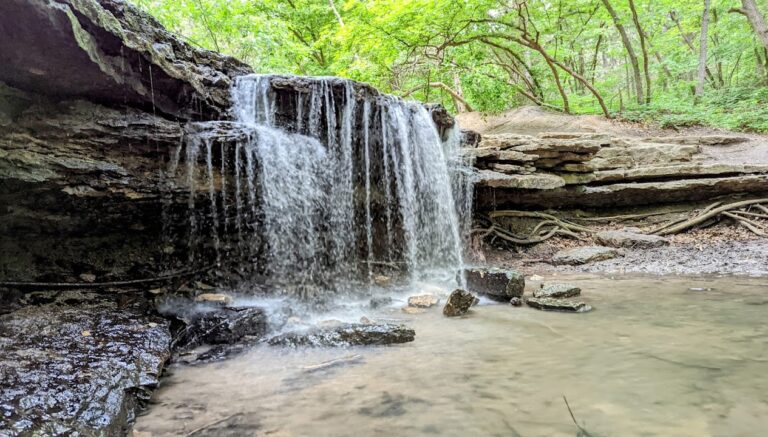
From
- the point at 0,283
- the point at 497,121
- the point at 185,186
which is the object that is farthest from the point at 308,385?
the point at 497,121

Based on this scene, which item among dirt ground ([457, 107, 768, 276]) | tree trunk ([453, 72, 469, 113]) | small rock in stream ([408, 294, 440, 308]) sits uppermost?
tree trunk ([453, 72, 469, 113])

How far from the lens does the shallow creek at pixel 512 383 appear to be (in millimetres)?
2096

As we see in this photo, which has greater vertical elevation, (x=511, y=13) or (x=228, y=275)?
(x=511, y=13)

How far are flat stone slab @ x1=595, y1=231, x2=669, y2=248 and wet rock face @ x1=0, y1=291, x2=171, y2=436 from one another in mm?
8030

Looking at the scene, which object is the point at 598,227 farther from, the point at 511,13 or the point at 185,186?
the point at 185,186

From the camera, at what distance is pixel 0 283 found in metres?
4.21

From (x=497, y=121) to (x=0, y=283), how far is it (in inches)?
501

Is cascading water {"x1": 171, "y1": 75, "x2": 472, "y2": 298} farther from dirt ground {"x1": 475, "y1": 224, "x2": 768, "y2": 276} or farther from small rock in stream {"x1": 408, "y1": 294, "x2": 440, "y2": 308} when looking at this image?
dirt ground {"x1": 475, "y1": 224, "x2": 768, "y2": 276}

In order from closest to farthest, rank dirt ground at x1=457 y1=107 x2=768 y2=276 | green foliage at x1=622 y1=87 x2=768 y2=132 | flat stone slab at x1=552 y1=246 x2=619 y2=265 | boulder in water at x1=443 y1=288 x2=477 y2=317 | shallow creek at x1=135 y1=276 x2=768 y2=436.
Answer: shallow creek at x1=135 y1=276 x2=768 y2=436
boulder in water at x1=443 y1=288 x2=477 y2=317
dirt ground at x1=457 y1=107 x2=768 y2=276
flat stone slab at x1=552 y1=246 x2=619 y2=265
green foliage at x1=622 y1=87 x2=768 y2=132

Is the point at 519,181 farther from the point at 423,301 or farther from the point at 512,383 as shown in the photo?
the point at 512,383

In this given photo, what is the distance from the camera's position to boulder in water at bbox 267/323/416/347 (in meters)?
3.68

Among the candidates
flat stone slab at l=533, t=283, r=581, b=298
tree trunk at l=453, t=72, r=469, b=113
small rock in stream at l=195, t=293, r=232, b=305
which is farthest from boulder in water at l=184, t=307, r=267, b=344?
tree trunk at l=453, t=72, r=469, b=113

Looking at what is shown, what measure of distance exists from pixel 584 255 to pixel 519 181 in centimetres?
196

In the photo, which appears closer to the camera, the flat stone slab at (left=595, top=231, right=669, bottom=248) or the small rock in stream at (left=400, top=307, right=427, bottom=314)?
the small rock in stream at (left=400, top=307, right=427, bottom=314)
